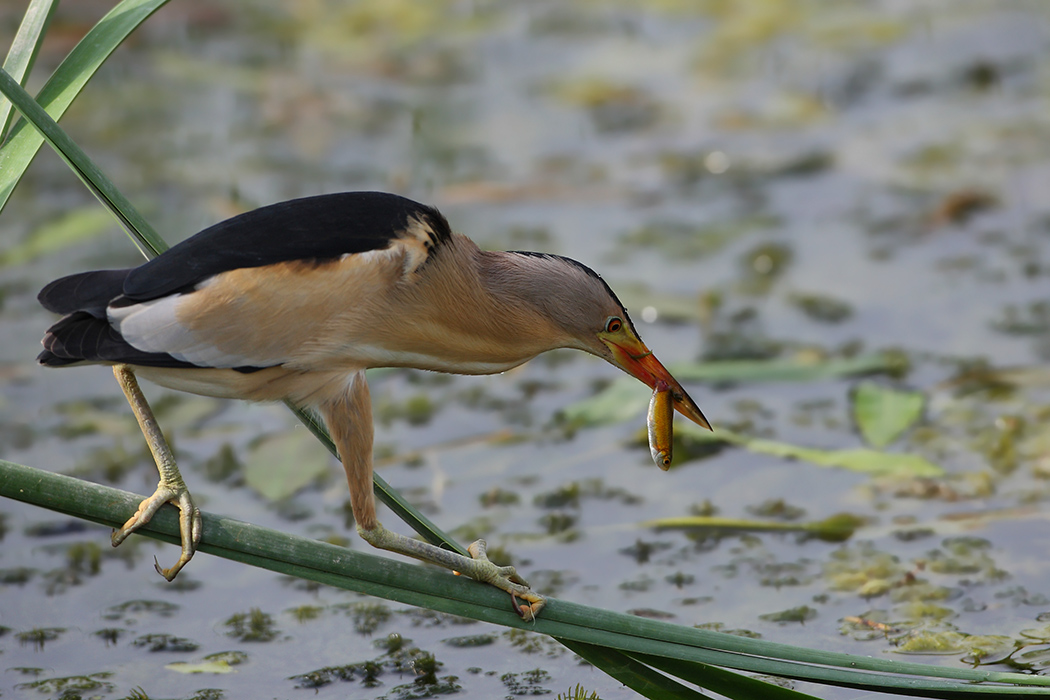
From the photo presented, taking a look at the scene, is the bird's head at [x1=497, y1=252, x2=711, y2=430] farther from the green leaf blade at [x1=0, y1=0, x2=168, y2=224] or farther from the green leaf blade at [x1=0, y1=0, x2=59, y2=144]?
the green leaf blade at [x1=0, y1=0, x2=59, y2=144]

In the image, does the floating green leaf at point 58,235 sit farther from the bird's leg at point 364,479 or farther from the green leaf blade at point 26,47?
the bird's leg at point 364,479

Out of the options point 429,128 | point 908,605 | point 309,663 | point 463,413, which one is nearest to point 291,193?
point 429,128

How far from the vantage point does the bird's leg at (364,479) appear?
7.86ft

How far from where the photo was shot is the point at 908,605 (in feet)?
9.89

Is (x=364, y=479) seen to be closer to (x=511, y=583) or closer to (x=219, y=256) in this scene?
(x=511, y=583)

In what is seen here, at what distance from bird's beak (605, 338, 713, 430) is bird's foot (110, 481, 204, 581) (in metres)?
0.89

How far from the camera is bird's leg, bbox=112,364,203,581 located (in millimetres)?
2318

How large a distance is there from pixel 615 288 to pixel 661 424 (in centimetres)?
206

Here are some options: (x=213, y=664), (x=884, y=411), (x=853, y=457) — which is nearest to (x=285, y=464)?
(x=213, y=664)

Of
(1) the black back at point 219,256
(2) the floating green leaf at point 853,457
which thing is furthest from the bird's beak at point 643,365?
(2) the floating green leaf at point 853,457

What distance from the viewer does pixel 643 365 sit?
2578mm

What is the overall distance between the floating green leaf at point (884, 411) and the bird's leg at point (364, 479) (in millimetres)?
1660

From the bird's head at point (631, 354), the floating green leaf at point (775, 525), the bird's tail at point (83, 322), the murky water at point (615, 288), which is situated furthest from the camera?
the floating green leaf at point (775, 525)

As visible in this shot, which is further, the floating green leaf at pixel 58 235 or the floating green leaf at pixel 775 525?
the floating green leaf at pixel 58 235
